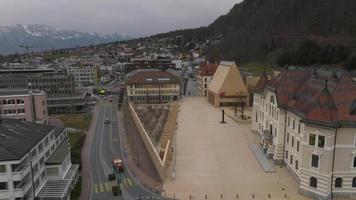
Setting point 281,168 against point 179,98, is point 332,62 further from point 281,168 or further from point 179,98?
point 281,168

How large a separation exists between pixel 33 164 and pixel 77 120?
46.1 meters

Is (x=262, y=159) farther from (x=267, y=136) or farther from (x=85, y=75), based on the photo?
(x=85, y=75)

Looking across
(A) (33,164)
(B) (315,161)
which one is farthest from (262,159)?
(A) (33,164)

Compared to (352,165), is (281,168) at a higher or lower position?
lower

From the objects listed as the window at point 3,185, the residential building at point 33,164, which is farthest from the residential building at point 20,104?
the window at point 3,185

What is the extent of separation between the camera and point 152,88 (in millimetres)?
99062

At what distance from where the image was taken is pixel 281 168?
148ft

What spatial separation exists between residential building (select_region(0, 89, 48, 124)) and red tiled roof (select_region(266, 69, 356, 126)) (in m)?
46.7

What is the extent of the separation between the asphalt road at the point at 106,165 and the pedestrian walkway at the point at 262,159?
1651 centimetres

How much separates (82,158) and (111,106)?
48.3 m

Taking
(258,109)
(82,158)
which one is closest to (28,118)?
(82,158)

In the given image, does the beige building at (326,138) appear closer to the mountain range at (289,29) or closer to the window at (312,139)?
the window at (312,139)

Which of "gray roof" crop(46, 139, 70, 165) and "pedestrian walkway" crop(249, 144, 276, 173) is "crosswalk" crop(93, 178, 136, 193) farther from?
"pedestrian walkway" crop(249, 144, 276, 173)

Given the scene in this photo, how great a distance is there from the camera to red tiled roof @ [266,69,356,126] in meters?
35.1
